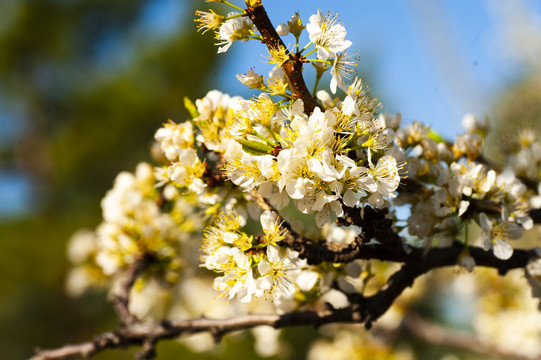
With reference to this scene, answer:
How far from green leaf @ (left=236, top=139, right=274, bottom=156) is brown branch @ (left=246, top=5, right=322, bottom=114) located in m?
0.10

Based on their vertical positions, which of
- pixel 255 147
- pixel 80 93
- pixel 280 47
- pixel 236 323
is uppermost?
pixel 80 93

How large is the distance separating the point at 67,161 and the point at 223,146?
970 centimetres

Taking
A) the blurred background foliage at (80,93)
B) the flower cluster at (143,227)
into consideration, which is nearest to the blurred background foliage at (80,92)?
the blurred background foliage at (80,93)

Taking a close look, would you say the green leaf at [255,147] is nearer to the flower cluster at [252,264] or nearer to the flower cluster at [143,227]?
the flower cluster at [252,264]

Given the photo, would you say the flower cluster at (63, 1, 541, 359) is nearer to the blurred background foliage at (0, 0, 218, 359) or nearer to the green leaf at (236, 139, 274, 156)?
the green leaf at (236, 139, 274, 156)

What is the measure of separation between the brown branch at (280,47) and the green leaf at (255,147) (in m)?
0.10

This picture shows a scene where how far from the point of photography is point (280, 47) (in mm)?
758

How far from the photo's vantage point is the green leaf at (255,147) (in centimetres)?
77

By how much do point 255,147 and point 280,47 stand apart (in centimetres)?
16

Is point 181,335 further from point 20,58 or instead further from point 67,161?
point 20,58

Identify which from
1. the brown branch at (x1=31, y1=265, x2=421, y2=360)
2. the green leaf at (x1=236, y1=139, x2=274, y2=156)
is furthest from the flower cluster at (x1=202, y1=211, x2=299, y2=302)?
the brown branch at (x1=31, y1=265, x2=421, y2=360)

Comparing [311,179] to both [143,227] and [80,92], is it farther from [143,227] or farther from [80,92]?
[80,92]

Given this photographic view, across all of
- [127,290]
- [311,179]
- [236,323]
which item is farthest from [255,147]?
[127,290]

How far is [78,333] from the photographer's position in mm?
7289
